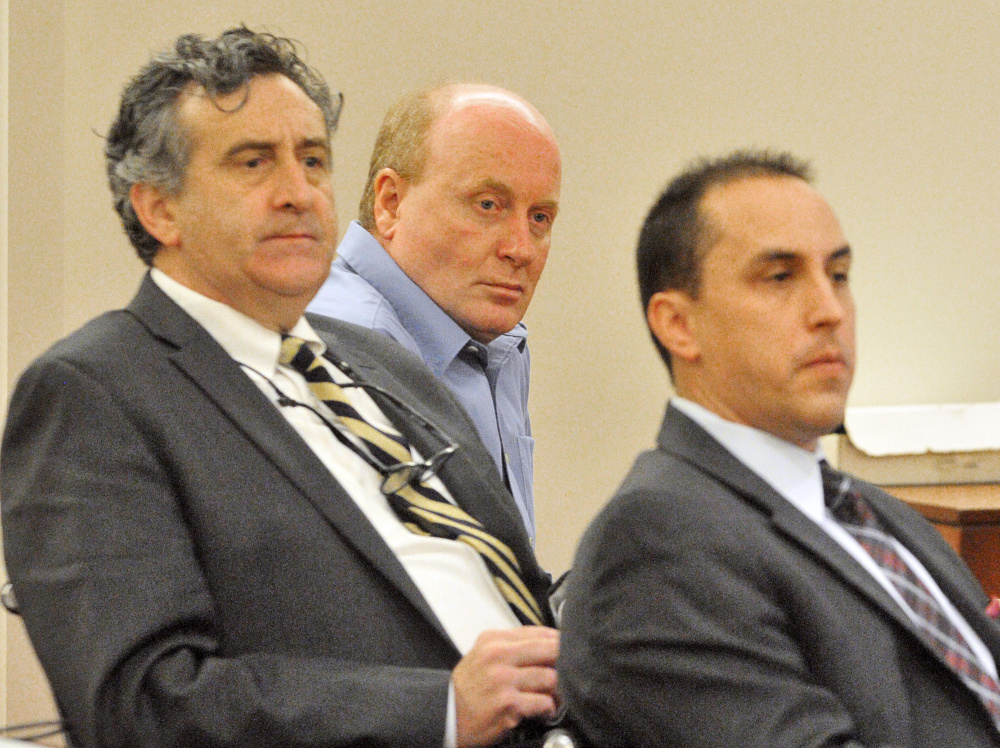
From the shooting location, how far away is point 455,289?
202 cm

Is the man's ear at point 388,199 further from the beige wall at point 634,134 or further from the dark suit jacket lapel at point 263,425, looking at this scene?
the beige wall at point 634,134

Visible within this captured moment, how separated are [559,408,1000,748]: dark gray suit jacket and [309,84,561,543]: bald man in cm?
93

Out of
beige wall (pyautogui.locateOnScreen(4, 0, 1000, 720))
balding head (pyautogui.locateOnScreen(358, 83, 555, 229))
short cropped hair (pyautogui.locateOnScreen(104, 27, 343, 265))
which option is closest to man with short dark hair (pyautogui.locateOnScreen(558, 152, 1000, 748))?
short cropped hair (pyautogui.locateOnScreen(104, 27, 343, 265))

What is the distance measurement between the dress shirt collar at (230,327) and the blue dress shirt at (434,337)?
1.28 ft

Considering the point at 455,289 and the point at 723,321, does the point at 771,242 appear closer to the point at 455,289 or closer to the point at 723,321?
the point at 723,321

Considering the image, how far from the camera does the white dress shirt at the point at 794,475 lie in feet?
3.52

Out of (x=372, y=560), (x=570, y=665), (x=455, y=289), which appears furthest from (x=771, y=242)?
(x=455, y=289)

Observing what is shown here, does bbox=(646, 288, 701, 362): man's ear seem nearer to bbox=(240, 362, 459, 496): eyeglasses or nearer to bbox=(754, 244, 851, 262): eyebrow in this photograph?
bbox=(754, 244, 851, 262): eyebrow

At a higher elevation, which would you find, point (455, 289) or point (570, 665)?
point (455, 289)

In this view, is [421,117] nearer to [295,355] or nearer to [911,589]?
[295,355]

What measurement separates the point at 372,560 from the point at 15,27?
6.92ft

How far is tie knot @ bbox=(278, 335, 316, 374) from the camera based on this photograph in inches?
57.6

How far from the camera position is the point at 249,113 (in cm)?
144

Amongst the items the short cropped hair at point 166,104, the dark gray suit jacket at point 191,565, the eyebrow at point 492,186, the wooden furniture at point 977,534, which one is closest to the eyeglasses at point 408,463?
the dark gray suit jacket at point 191,565
